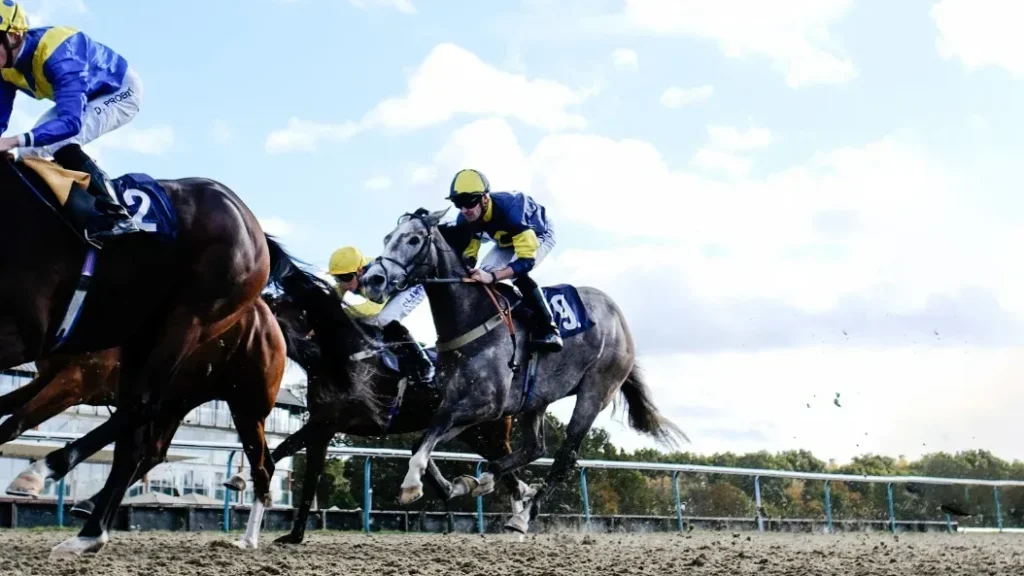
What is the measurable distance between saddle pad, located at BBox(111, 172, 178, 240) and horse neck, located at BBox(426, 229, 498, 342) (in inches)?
80.2

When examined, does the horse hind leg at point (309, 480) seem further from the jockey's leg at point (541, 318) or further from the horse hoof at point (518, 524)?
the jockey's leg at point (541, 318)

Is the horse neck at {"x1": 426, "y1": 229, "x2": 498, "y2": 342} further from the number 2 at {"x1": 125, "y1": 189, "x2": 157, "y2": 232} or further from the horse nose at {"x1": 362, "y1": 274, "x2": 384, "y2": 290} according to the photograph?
the number 2 at {"x1": 125, "y1": 189, "x2": 157, "y2": 232}

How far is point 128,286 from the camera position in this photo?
4.23m

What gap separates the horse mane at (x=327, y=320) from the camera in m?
6.11

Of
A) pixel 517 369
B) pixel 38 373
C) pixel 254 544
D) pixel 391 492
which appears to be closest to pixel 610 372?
pixel 517 369

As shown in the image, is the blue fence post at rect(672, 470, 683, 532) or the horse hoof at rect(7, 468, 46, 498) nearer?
the horse hoof at rect(7, 468, 46, 498)

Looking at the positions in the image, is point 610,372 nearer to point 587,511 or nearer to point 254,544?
point 254,544

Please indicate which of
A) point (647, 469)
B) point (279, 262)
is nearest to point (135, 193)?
point (279, 262)

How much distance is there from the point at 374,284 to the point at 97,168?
1.97 m

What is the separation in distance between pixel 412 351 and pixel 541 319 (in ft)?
3.20

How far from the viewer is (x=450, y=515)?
33.2ft

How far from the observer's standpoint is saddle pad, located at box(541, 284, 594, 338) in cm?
686

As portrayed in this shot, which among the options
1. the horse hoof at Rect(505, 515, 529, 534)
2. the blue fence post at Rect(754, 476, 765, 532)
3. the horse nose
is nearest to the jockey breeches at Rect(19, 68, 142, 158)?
the horse nose

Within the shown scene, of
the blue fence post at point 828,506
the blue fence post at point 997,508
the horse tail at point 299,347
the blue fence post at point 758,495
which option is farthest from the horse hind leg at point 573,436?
the blue fence post at point 997,508
